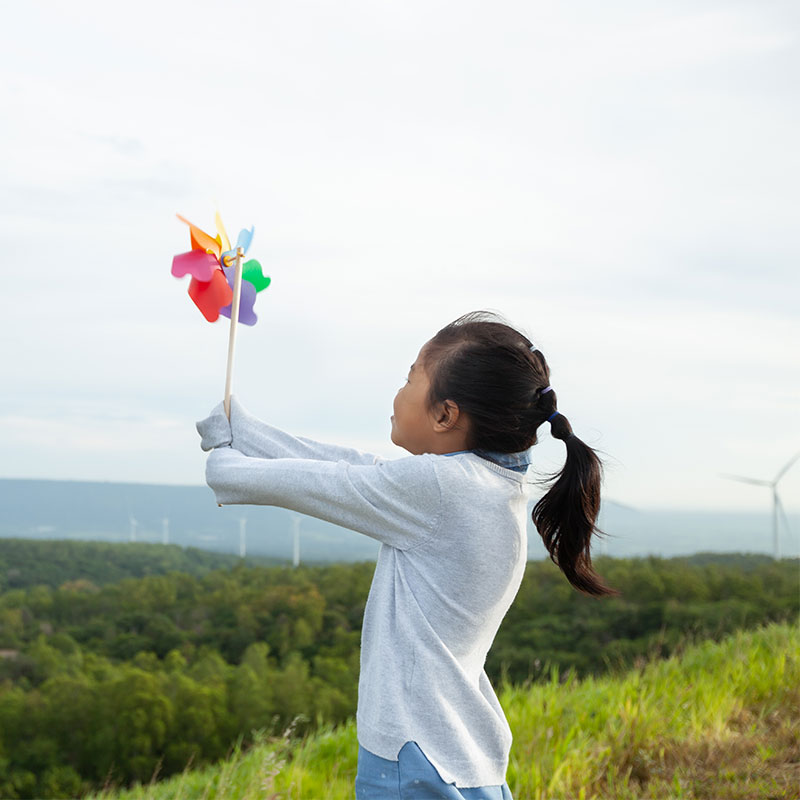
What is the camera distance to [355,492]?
1880mm

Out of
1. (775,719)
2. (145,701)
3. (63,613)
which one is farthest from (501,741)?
(63,613)

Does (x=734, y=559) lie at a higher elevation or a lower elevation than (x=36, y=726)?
higher

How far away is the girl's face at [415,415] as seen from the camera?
2.03 m

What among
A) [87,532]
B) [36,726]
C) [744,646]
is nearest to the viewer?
[744,646]

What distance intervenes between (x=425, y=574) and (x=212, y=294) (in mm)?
887

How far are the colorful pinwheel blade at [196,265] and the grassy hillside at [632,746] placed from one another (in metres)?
1.60

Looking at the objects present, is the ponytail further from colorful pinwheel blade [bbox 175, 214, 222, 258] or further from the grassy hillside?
the grassy hillside

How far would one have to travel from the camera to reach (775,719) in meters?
4.63

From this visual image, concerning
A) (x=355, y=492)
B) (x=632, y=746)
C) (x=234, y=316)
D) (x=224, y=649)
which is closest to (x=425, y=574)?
(x=355, y=492)

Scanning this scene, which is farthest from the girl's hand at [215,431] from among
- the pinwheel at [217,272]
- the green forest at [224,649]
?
the green forest at [224,649]

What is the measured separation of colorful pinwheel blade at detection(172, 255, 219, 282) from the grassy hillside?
5.24 feet

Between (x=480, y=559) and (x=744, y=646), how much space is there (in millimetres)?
4912

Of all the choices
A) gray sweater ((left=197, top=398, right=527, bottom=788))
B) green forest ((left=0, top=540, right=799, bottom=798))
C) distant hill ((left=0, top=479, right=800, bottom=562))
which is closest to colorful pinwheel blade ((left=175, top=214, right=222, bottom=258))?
gray sweater ((left=197, top=398, right=527, bottom=788))

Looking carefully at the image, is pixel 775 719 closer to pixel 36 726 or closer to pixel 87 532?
pixel 36 726
